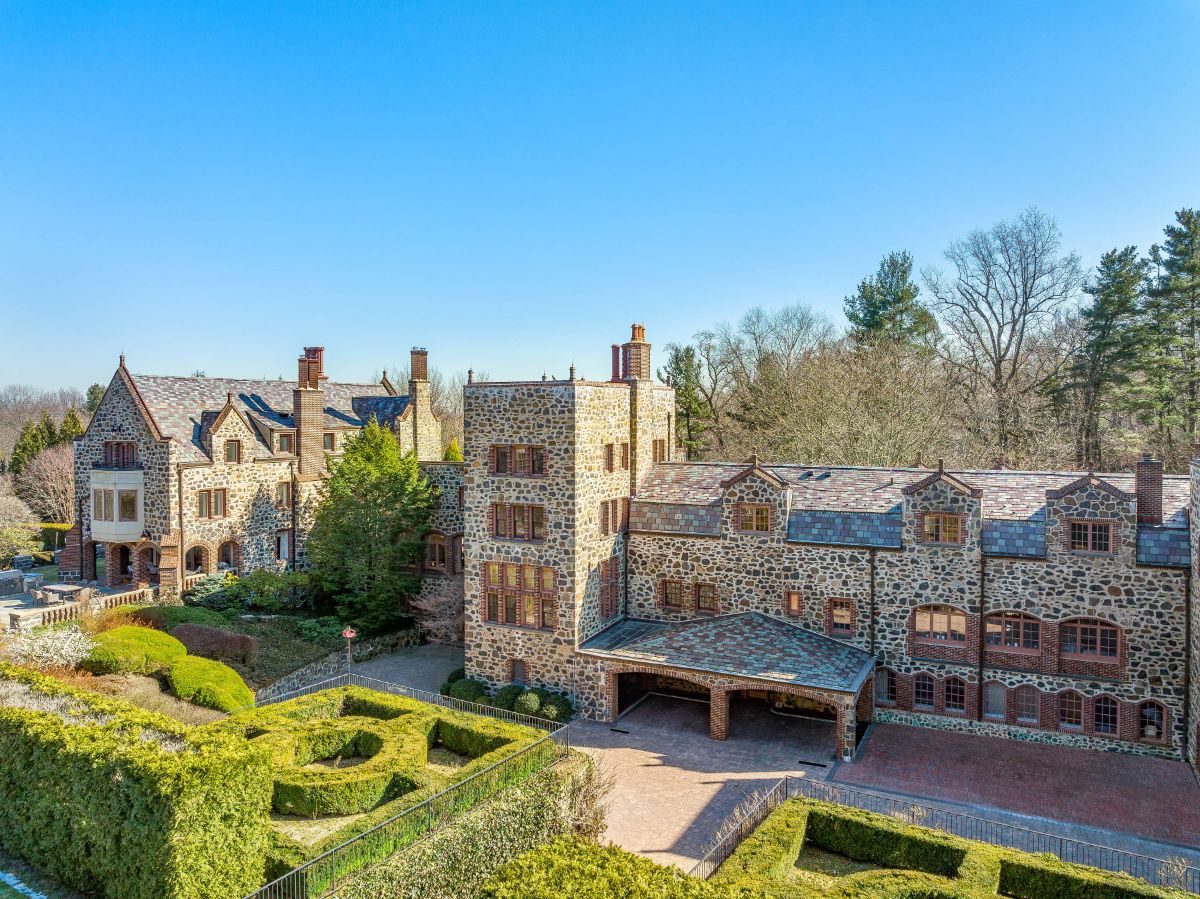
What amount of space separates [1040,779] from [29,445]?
6845 centimetres

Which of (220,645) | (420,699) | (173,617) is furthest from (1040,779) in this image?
(173,617)

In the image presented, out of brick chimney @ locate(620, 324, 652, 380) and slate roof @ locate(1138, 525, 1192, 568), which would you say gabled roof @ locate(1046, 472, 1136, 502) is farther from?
brick chimney @ locate(620, 324, 652, 380)

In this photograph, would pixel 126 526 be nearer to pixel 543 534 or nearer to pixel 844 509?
pixel 543 534

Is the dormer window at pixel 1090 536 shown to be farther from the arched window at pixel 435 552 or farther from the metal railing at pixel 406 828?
the arched window at pixel 435 552

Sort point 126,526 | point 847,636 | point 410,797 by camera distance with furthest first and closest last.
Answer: point 126,526 → point 847,636 → point 410,797

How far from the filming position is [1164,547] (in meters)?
22.2

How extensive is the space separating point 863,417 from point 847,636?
766 inches

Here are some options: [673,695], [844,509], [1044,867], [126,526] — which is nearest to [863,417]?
[844,509]

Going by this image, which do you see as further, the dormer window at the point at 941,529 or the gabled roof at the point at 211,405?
the gabled roof at the point at 211,405

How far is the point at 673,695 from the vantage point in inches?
1093

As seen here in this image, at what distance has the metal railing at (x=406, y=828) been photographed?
14195 millimetres

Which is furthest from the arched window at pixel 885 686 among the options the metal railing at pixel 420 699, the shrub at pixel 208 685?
the shrub at pixel 208 685

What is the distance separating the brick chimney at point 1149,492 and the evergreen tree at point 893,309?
27.3 metres

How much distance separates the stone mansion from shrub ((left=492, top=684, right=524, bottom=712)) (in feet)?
2.60
